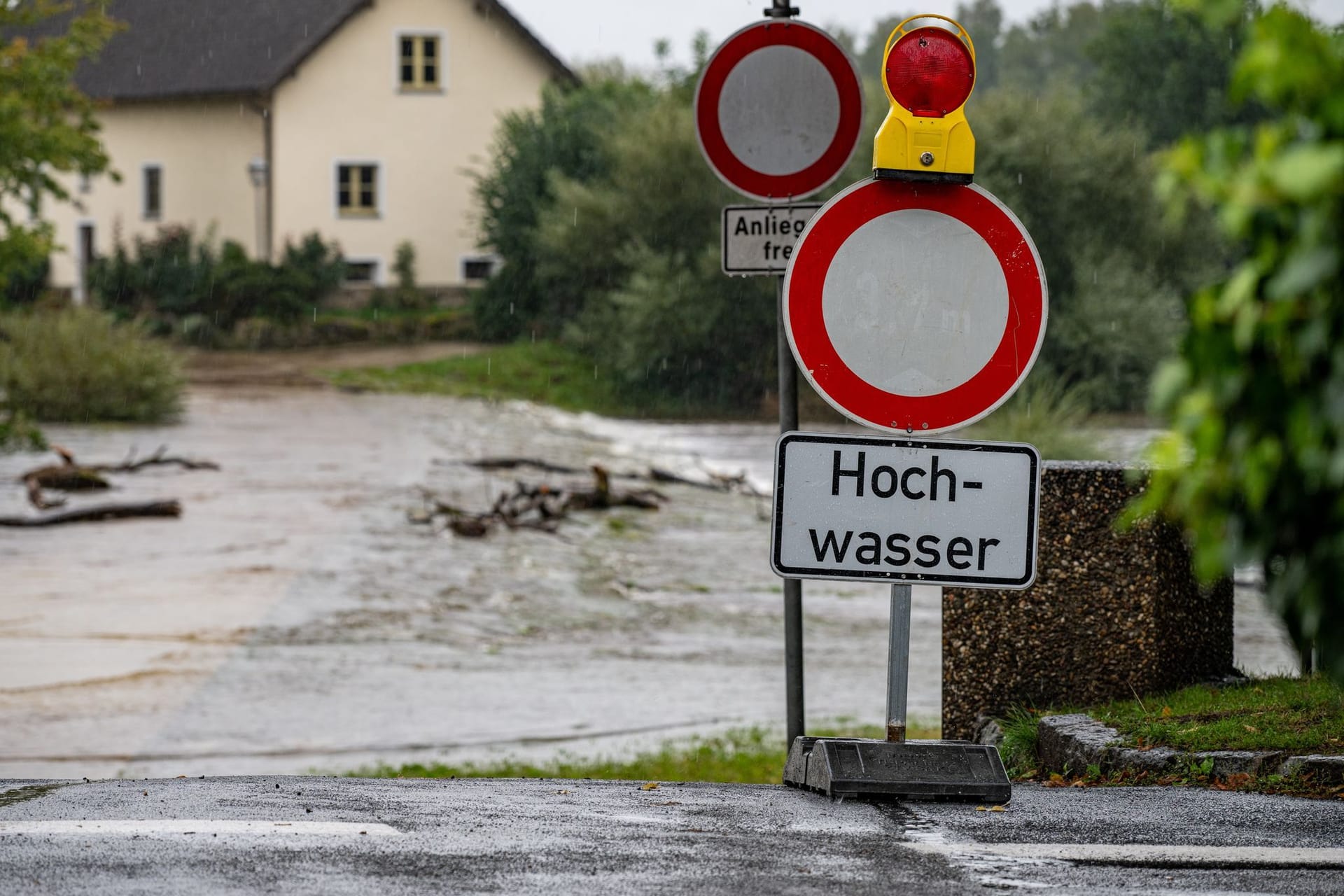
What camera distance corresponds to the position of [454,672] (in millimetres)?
11125

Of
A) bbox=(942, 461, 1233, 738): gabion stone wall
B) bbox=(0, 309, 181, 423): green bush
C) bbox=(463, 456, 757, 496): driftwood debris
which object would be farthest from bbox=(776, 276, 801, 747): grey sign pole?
bbox=(0, 309, 181, 423): green bush

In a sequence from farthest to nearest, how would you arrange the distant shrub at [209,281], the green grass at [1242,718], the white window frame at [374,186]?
the white window frame at [374,186] < the distant shrub at [209,281] < the green grass at [1242,718]

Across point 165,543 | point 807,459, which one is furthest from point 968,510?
point 165,543

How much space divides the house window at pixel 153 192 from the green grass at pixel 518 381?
1410 centimetres

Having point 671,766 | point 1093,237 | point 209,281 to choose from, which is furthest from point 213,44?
point 671,766

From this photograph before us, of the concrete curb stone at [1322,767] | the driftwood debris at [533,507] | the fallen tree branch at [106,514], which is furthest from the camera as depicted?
the driftwood debris at [533,507]

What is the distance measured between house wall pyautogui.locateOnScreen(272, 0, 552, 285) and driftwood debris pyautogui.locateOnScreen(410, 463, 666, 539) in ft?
98.0

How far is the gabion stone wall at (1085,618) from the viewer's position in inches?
253

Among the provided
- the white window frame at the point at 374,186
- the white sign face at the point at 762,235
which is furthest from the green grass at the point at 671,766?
the white window frame at the point at 374,186

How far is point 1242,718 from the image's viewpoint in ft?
19.2

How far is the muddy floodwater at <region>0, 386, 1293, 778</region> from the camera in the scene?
9.29m

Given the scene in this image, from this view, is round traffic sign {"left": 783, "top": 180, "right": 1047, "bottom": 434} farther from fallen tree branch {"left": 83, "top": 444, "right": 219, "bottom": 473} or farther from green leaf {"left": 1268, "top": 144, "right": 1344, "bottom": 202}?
fallen tree branch {"left": 83, "top": 444, "right": 219, "bottom": 473}

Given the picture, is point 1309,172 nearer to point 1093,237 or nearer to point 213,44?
point 1093,237

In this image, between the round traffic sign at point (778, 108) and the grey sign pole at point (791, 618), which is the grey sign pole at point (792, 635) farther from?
the round traffic sign at point (778, 108)
